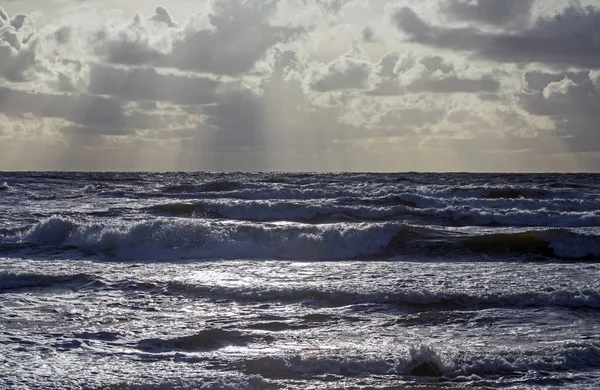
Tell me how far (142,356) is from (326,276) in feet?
21.3

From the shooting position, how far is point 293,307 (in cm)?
1129

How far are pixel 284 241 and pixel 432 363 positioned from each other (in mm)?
12013

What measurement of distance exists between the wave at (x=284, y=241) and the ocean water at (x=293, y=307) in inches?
2.4

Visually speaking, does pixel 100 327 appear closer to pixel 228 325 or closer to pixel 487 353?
pixel 228 325

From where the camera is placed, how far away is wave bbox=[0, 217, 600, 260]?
1878 centimetres

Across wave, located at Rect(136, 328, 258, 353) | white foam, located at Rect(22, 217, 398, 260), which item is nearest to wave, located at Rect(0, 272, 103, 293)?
white foam, located at Rect(22, 217, 398, 260)

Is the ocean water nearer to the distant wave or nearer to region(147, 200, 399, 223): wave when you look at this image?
the distant wave

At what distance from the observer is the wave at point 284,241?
739 inches

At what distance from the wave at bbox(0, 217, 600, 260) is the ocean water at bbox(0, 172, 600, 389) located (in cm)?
6

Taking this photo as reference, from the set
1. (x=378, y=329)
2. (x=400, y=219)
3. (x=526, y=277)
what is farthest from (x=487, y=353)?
(x=400, y=219)

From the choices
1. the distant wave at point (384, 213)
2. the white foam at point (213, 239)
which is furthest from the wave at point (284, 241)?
the distant wave at point (384, 213)

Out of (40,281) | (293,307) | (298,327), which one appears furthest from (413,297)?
(40,281)

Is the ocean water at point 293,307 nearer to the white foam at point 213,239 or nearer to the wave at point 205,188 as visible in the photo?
the white foam at point 213,239

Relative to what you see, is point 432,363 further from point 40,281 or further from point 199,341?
point 40,281
